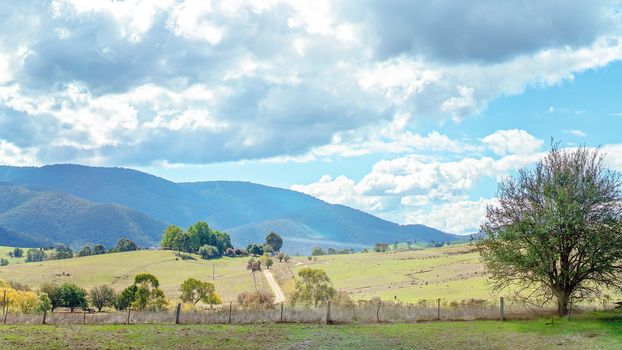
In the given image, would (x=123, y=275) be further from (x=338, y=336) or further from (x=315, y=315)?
(x=338, y=336)

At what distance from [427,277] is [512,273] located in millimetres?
98665

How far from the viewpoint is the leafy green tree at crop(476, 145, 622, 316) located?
163 feet

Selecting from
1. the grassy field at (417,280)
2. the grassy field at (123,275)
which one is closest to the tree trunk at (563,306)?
the grassy field at (417,280)

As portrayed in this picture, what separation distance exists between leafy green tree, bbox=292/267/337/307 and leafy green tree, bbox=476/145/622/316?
54601mm

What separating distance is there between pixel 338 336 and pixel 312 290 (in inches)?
2507

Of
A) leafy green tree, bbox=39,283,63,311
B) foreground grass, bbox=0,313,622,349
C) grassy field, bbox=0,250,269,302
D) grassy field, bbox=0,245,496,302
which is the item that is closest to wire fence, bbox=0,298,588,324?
foreground grass, bbox=0,313,622,349

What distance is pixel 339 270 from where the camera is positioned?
19900 cm

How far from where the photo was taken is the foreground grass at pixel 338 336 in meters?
39.5

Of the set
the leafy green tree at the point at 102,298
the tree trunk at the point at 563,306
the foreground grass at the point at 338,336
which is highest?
the tree trunk at the point at 563,306

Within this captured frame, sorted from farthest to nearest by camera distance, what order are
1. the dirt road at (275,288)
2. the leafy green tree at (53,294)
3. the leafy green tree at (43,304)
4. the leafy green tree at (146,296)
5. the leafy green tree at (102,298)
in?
the dirt road at (275,288), the leafy green tree at (102,298), the leafy green tree at (53,294), the leafy green tree at (146,296), the leafy green tree at (43,304)

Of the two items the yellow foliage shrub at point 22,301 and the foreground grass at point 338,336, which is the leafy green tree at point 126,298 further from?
the foreground grass at point 338,336

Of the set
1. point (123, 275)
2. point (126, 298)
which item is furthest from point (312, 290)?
point (123, 275)

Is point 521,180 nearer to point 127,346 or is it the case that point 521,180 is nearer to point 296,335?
point 296,335

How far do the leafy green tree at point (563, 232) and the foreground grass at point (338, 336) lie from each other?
12.0 feet
